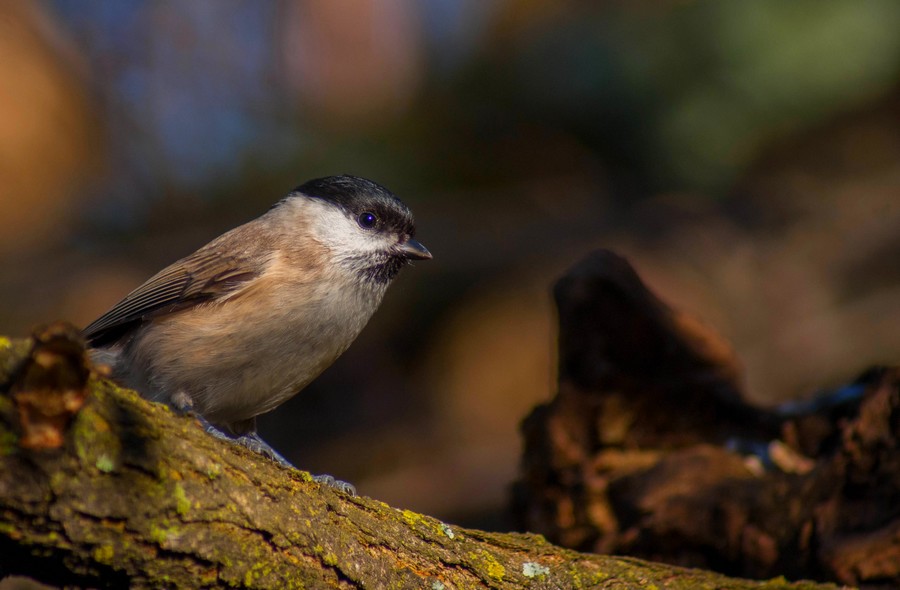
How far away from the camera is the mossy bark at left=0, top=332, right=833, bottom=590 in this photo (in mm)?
1836

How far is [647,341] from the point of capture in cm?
425

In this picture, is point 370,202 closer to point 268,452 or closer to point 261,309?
point 261,309

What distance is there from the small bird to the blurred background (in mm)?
4055

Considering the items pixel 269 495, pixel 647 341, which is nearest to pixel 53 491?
pixel 269 495

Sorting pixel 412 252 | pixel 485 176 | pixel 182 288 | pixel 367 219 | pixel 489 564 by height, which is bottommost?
pixel 489 564

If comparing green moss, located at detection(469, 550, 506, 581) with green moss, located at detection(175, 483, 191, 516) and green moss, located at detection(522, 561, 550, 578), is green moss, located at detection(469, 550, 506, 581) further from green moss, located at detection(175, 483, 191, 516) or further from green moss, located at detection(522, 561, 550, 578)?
green moss, located at detection(175, 483, 191, 516)

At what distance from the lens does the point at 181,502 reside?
2041mm

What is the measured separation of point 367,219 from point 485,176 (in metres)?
6.63

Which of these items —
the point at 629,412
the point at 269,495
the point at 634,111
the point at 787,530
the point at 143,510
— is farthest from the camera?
the point at 634,111

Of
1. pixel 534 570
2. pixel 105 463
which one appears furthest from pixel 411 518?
pixel 105 463

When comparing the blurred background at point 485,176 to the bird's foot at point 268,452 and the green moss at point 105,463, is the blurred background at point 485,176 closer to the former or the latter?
the bird's foot at point 268,452

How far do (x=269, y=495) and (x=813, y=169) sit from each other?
27.1 feet

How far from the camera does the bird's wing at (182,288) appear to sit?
12.3 ft

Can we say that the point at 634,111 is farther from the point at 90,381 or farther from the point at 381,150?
the point at 90,381
